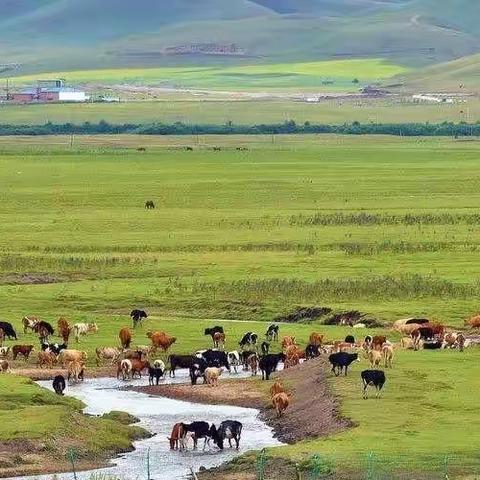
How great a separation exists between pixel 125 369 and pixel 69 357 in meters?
1.52

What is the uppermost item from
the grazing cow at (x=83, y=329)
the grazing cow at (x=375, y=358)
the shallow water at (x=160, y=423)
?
the grazing cow at (x=375, y=358)

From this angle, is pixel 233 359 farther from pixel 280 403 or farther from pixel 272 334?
pixel 280 403

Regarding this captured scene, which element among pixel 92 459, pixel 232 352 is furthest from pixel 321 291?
pixel 92 459

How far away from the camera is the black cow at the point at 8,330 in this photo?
151 feet

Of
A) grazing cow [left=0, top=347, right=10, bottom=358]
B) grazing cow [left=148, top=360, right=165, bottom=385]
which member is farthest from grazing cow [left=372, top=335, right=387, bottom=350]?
grazing cow [left=0, top=347, right=10, bottom=358]

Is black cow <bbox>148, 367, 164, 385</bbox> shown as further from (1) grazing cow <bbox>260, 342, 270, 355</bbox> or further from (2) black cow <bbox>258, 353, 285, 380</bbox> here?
(1) grazing cow <bbox>260, 342, 270, 355</bbox>

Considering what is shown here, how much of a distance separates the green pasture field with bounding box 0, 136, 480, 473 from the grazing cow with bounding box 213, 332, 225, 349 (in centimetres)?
78

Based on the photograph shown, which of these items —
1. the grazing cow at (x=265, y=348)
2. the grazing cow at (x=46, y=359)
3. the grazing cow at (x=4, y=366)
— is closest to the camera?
the grazing cow at (x=4, y=366)

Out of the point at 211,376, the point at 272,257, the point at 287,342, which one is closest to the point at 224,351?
the point at 287,342

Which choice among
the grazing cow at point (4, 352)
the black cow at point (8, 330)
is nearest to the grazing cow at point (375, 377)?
the grazing cow at point (4, 352)

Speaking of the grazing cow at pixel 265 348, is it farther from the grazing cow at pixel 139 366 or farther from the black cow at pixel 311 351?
the grazing cow at pixel 139 366

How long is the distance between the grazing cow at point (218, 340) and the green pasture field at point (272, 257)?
78 centimetres

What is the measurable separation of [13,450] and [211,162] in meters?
88.2

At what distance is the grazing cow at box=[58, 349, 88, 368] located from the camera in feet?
140
